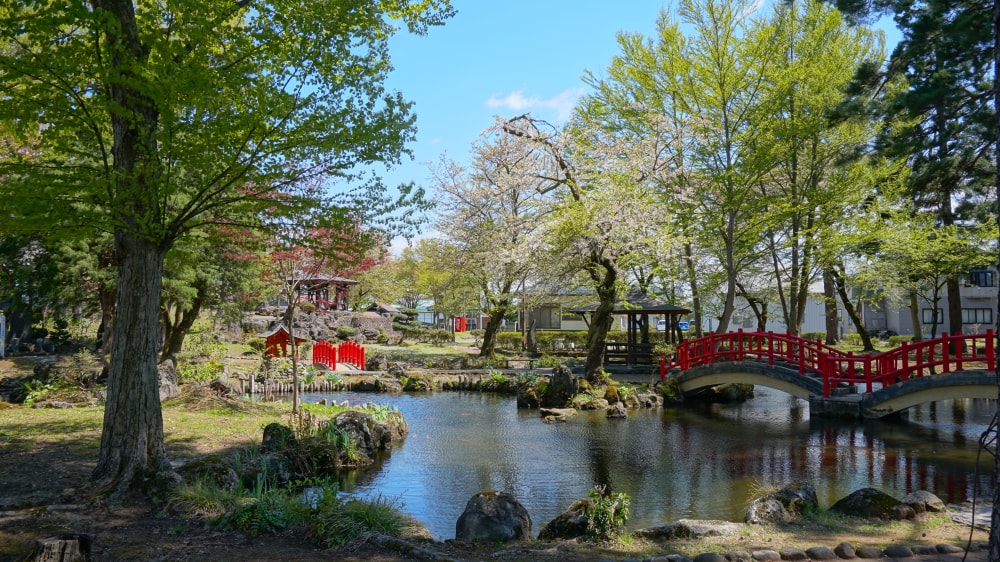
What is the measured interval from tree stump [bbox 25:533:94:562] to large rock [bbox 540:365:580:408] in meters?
12.8

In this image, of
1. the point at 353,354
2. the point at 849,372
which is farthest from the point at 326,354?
the point at 849,372

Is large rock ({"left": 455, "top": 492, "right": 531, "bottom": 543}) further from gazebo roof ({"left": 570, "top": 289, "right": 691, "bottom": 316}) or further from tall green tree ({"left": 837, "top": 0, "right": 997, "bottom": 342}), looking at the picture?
gazebo roof ({"left": 570, "top": 289, "right": 691, "bottom": 316})

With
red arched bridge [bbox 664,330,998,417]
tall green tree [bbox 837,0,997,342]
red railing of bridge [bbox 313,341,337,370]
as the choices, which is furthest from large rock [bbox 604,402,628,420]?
red railing of bridge [bbox 313,341,337,370]

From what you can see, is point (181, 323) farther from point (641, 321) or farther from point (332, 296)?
point (332, 296)

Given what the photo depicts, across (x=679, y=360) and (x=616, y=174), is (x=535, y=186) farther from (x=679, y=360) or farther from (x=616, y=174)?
(x=679, y=360)

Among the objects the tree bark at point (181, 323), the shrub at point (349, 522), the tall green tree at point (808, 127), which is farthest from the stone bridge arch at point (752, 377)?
the tree bark at point (181, 323)

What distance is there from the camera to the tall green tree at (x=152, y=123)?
5.92 metres

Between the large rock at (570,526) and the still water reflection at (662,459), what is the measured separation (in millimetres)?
1253

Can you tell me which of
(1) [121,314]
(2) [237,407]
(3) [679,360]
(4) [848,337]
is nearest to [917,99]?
(3) [679,360]

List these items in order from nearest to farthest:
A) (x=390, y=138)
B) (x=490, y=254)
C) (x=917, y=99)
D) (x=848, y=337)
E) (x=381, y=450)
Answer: (x=390, y=138) → (x=917, y=99) → (x=381, y=450) → (x=490, y=254) → (x=848, y=337)

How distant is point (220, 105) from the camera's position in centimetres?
637

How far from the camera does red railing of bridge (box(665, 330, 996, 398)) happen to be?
39.8 feet

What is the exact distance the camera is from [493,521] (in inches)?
241

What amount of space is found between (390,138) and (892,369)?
12.5 metres
